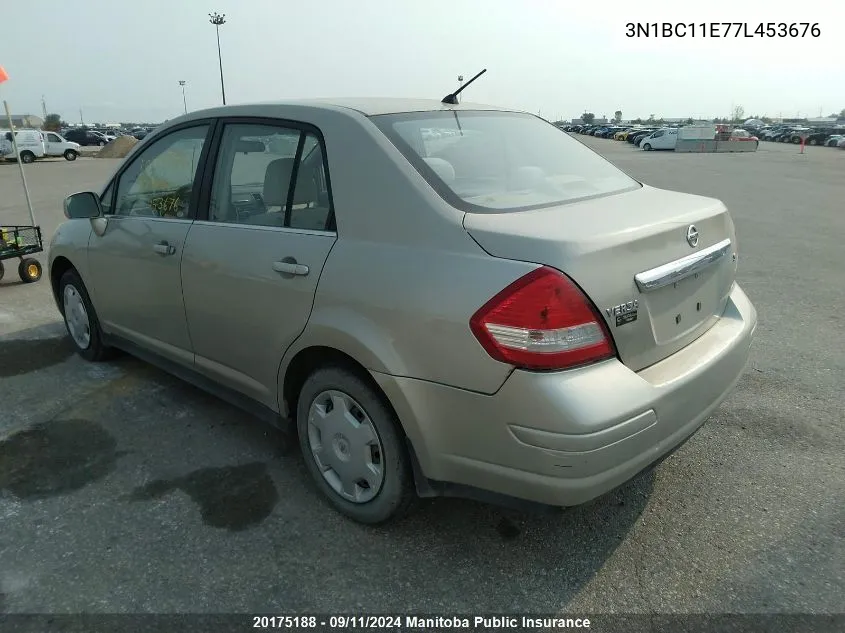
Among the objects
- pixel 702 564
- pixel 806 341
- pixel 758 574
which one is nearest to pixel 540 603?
pixel 702 564

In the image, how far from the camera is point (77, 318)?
4.58 m

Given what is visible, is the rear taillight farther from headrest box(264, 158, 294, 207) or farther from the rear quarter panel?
headrest box(264, 158, 294, 207)

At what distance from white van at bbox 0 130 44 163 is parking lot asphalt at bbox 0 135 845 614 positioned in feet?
116

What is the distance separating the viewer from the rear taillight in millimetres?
1993

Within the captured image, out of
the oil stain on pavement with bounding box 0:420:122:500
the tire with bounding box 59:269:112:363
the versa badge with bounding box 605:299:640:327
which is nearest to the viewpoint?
the versa badge with bounding box 605:299:640:327

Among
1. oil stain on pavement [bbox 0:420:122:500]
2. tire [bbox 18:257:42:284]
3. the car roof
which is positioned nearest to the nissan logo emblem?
the car roof

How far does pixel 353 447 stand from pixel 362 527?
37 cm

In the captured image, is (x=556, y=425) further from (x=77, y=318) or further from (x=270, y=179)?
(x=77, y=318)

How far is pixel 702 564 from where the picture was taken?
243 centimetres

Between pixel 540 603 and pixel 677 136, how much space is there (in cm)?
4767

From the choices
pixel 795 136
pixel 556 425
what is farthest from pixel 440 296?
pixel 795 136

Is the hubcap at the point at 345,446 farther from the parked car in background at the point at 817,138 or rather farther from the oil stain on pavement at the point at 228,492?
the parked car in background at the point at 817,138

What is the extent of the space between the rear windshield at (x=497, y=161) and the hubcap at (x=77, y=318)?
117 inches

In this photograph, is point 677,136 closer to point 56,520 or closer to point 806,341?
point 806,341
